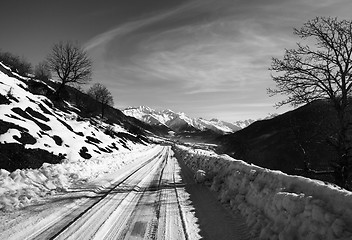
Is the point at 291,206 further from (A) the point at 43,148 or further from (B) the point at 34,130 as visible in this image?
(B) the point at 34,130

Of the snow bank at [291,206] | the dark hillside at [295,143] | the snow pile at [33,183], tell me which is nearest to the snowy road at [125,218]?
the snow bank at [291,206]

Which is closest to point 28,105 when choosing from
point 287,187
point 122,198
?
point 122,198

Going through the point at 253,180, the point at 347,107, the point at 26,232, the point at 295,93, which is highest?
the point at 295,93

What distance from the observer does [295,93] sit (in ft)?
40.2

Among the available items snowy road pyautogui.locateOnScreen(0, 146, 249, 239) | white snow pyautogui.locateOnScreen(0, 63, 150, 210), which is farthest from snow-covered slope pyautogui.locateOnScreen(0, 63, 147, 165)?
snowy road pyautogui.locateOnScreen(0, 146, 249, 239)

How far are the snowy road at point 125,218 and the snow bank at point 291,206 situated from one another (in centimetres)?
63

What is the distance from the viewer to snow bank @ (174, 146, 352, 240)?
422 centimetres

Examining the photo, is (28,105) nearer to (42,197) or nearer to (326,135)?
(42,197)

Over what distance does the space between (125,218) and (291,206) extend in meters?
4.61

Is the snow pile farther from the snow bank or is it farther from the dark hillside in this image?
the dark hillside

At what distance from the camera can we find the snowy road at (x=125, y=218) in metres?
6.12

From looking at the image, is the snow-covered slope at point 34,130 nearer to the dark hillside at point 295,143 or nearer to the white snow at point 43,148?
the white snow at point 43,148

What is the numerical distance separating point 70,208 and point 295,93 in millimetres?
11063

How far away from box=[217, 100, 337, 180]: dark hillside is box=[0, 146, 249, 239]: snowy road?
6431mm
